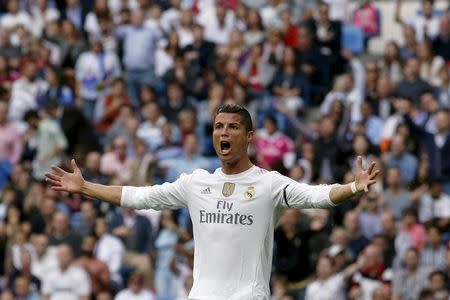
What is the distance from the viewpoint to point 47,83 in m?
23.3

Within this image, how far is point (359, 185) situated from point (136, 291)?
342 inches

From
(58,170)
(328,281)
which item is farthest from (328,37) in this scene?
(58,170)

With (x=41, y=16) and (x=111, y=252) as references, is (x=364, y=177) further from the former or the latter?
(x=41, y=16)

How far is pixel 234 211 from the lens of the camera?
10.5 meters

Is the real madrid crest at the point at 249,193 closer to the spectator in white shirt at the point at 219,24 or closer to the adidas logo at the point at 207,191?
the adidas logo at the point at 207,191

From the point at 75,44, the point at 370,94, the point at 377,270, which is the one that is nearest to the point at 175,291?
the point at 377,270

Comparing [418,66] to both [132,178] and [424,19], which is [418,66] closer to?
[424,19]

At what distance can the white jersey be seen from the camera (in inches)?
410

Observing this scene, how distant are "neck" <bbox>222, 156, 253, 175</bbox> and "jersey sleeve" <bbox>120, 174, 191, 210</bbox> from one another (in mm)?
309

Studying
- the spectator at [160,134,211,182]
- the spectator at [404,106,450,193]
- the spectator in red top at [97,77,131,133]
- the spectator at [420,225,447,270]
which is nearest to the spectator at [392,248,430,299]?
the spectator at [420,225,447,270]

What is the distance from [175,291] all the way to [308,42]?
19.5 ft

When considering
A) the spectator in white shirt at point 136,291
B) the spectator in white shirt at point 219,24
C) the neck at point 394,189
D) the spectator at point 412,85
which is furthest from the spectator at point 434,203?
the spectator in white shirt at point 219,24

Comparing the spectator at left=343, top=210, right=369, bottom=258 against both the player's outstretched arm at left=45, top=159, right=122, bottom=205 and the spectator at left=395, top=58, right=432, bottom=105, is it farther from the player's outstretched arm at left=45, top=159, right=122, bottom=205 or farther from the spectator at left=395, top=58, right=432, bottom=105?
the player's outstretched arm at left=45, top=159, right=122, bottom=205

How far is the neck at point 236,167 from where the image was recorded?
10.6m
